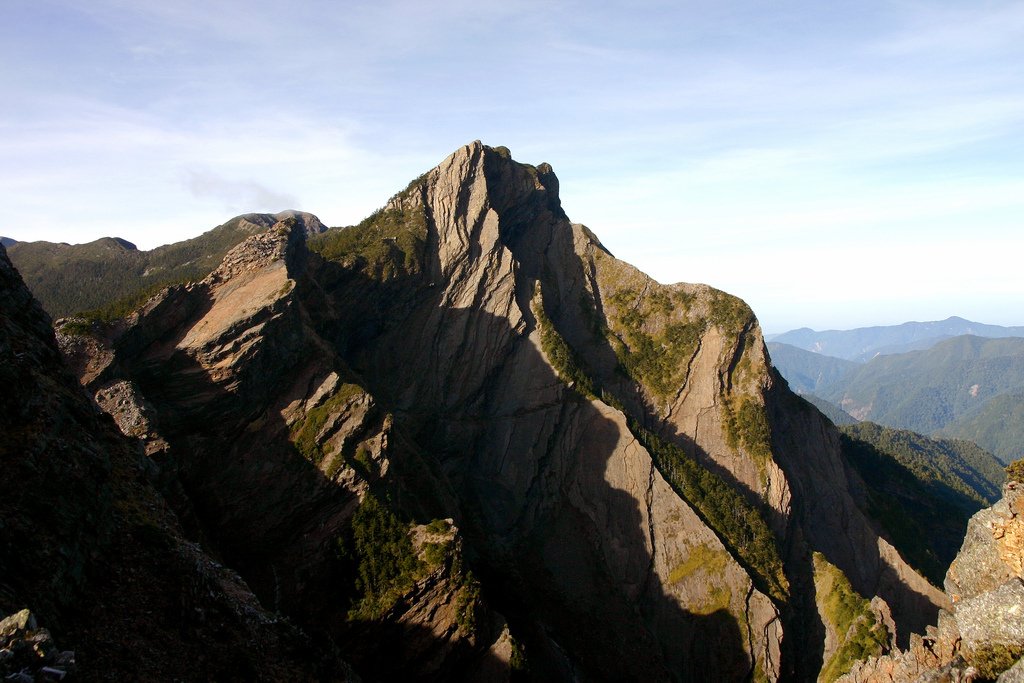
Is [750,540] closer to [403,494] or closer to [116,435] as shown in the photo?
[403,494]

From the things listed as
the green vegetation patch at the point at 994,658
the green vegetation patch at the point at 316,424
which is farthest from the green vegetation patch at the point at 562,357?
the green vegetation patch at the point at 994,658

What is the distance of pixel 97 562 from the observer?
20.8 m

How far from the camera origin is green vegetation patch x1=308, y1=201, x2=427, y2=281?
64875mm

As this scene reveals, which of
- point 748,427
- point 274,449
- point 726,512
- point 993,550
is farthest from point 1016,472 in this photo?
point 274,449

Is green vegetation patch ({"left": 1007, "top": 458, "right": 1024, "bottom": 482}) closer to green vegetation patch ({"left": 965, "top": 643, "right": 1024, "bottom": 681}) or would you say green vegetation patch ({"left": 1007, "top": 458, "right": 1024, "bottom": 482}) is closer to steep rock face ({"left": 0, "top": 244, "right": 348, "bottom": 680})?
green vegetation patch ({"left": 965, "top": 643, "right": 1024, "bottom": 681})

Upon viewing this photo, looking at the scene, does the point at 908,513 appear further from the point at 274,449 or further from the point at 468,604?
the point at 274,449

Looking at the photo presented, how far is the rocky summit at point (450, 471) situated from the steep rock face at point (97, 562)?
125 mm

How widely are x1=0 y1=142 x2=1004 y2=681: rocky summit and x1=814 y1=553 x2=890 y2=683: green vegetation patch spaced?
229 millimetres

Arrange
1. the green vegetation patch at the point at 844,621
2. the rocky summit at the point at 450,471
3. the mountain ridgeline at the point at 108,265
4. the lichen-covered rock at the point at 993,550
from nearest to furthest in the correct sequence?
1. the rocky summit at the point at 450,471
2. the lichen-covered rock at the point at 993,550
3. the green vegetation patch at the point at 844,621
4. the mountain ridgeline at the point at 108,265

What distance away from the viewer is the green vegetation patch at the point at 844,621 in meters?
48.8

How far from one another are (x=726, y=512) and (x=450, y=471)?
27.5 m

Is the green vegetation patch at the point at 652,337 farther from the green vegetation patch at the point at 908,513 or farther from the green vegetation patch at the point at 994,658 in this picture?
the green vegetation patch at the point at 994,658

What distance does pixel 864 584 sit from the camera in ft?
205

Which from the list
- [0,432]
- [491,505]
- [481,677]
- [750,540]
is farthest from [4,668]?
[750,540]
